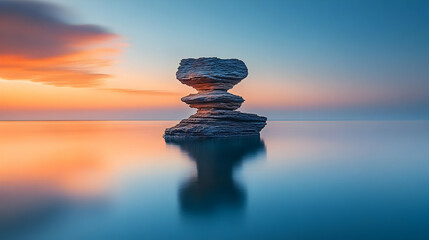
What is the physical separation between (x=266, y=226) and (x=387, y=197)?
461cm

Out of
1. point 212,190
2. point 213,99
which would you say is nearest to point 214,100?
point 213,99

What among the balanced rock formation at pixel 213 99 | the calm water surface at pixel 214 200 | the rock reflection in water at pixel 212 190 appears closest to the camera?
the calm water surface at pixel 214 200

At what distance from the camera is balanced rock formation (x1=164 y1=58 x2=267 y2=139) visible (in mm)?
26375

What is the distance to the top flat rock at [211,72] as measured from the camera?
26.4 meters

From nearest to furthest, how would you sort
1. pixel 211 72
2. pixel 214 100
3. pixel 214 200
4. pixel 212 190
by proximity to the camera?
pixel 214 200 → pixel 212 190 → pixel 211 72 → pixel 214 100

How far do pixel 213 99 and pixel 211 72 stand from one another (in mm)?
2487

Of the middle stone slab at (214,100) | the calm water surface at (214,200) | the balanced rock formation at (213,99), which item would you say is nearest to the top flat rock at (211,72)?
the balanced rock formation at (213,99)

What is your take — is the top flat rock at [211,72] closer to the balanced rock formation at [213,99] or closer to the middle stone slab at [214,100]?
the balanced rock formation at [213,99]

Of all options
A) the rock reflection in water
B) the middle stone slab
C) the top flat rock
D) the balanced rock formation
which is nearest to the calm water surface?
the rock reflection in water

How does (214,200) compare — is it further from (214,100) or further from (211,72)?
(211,72)

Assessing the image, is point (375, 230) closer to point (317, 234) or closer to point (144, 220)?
point (317, 234)

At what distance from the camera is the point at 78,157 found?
57.6ft

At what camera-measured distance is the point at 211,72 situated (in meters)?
26.3

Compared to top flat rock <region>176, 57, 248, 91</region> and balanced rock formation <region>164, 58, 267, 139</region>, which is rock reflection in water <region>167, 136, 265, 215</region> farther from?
top flat rock <region>176, 57, 248, 91</region>
